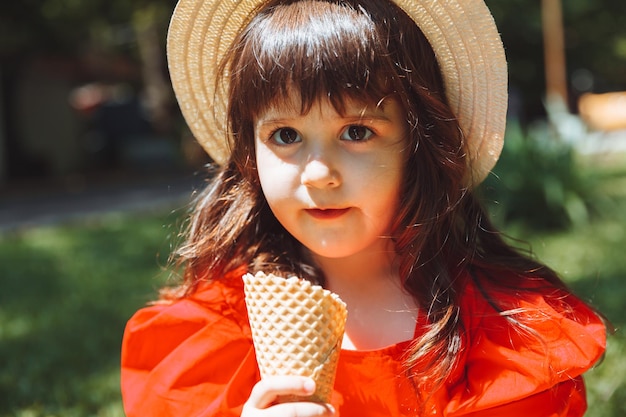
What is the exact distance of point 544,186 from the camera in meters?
6.97

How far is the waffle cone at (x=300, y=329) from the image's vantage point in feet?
4.83

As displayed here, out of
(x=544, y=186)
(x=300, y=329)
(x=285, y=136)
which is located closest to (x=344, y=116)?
(x=285, y=136)

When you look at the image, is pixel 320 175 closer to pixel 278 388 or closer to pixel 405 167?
pixel 405 167

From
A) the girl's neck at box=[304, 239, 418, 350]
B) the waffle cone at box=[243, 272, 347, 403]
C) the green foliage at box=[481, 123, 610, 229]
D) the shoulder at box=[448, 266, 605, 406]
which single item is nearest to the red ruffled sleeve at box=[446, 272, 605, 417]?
the shoulder at box=[448, 266, 605, 406]

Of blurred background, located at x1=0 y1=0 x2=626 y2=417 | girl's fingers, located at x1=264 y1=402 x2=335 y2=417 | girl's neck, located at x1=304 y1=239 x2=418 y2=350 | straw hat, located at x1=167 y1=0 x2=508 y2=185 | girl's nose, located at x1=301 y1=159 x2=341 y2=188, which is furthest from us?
blurred background, located at x1=0 y1=0 x2=626 y2=417

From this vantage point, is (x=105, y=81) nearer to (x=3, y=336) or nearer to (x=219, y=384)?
(x=3, y=336)

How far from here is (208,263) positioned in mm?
2027

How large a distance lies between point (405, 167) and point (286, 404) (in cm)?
64

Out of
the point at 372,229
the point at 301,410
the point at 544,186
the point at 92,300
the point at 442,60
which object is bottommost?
the point at 544,186

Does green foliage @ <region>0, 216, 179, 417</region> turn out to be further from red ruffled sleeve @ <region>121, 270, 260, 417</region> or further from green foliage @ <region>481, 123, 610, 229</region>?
green foliage @ <region>481, 123, 610, 229</region>

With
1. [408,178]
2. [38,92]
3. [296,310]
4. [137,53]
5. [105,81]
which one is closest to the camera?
[296,310]

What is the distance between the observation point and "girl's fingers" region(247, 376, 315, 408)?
55.8 inches

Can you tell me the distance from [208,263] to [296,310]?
23.7 inches

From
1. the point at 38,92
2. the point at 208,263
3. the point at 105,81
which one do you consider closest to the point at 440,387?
the point at 208,263
